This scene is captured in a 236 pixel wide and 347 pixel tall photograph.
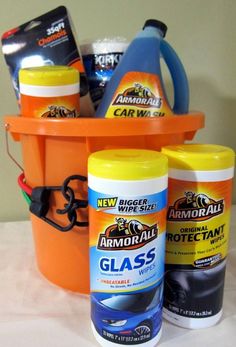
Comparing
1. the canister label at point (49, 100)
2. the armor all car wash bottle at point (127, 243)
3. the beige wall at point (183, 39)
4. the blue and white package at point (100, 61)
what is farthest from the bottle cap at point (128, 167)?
the beige wall at point (183, 39)

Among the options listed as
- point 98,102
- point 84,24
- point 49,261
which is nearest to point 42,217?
point 49,261

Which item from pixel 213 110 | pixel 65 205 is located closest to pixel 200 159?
pixel 65 205

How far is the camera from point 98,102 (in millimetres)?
528

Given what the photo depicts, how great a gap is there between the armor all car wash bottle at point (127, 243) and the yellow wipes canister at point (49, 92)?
0.10 metres

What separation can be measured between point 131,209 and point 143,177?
3cm

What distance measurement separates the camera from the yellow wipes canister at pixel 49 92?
0.41 m

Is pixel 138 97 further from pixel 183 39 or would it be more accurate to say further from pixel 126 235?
pixel 183 39

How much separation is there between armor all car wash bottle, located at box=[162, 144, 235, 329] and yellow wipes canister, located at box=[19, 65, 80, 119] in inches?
5.0

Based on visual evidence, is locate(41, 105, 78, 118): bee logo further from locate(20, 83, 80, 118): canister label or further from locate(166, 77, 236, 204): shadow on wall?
locate(166, 77, 236, 204): shadow on wall

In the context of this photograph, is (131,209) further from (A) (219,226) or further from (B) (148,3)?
(B) (148,3)

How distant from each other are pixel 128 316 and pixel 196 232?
110mm

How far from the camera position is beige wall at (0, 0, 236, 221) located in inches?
26.1

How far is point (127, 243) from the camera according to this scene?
1.13 ft

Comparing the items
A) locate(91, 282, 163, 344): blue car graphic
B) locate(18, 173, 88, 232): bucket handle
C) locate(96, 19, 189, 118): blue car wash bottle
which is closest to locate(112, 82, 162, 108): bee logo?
locate(96, 19, 189, 118): blue car wash bottle
